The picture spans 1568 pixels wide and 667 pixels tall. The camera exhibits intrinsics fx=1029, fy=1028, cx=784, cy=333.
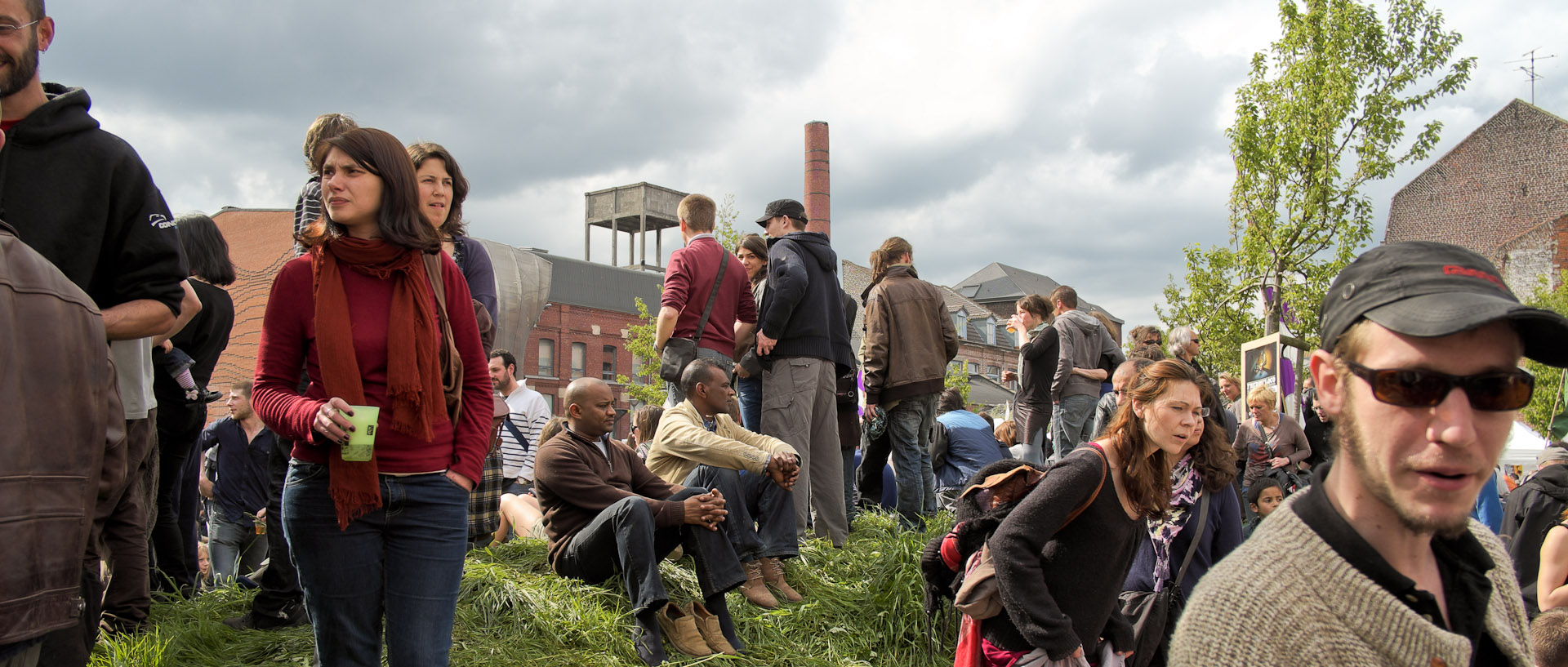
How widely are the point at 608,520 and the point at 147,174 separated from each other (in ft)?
9.31

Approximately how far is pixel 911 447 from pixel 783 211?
6.73 ft

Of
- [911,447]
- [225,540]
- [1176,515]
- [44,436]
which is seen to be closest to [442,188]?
[44,436]

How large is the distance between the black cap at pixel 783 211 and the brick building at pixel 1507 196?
4018cm

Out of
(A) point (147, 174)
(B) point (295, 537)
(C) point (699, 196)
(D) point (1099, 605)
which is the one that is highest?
(C) point (699, 196)

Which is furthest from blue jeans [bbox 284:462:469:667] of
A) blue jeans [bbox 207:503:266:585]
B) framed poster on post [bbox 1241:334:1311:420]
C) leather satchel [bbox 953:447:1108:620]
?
framed poster on post [bbox 1241:334:1311:420]

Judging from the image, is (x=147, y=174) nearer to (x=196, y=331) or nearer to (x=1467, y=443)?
(x=196, y=331)

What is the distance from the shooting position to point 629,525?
530cm

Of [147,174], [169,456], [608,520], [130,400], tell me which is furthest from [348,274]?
[169,456]

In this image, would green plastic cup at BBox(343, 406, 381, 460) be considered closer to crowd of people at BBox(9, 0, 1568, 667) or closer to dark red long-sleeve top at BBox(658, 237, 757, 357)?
crowd of people at BBox(9, 0, 1568, 667)

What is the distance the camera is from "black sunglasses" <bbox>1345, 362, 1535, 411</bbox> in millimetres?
1530

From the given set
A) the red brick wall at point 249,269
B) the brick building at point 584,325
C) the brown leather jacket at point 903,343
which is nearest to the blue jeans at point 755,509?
the brown leather jacket at point 903,343

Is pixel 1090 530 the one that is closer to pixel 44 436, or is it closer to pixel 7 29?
pixel 44 436

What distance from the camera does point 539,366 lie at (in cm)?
5262

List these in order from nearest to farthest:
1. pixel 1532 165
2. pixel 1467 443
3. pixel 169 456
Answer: pixel 1467 443
pixel 169 456
pixel 1532 165
